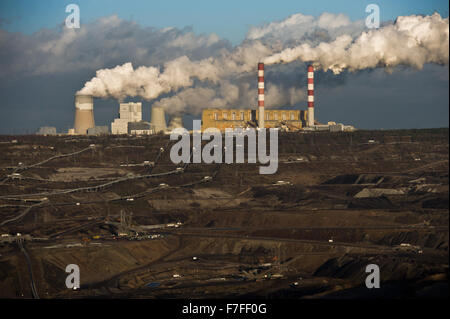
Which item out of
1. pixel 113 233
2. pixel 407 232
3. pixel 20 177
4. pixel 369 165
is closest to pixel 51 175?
pixel 20 177

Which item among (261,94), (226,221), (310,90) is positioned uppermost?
(310,90)

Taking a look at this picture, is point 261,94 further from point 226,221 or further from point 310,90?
point 226,221

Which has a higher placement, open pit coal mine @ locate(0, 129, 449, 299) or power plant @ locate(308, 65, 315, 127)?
power plant @ locate(308, 65, 315, 127)

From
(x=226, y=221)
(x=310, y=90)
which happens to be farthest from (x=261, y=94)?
(x=226, y=221)

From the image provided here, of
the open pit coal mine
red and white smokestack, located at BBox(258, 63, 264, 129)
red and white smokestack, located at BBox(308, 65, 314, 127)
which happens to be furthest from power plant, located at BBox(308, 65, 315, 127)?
red and white smokestack, located at BBox(258, 63, 264, 129)

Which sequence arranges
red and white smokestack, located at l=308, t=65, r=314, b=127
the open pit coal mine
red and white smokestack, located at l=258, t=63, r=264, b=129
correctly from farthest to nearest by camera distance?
red and white smokestack, located at l=308, t=65, r=314, b=127
red and white smokestack, located at l=258, t=63, r=264, b=129
the open pit coal mine

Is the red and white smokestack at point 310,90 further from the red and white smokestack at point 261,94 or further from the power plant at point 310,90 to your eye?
the red and white smokestack at point 261,94

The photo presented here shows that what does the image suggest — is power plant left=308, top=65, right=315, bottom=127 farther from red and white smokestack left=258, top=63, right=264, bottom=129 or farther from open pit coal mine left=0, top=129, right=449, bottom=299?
red and white smokestack left=258, top=63, right=264, bottom=129

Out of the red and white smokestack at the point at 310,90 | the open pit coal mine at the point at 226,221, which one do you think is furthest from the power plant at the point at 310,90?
the open pit coal mine at the point at 226,221

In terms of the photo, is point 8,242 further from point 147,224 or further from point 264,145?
point 264,145
